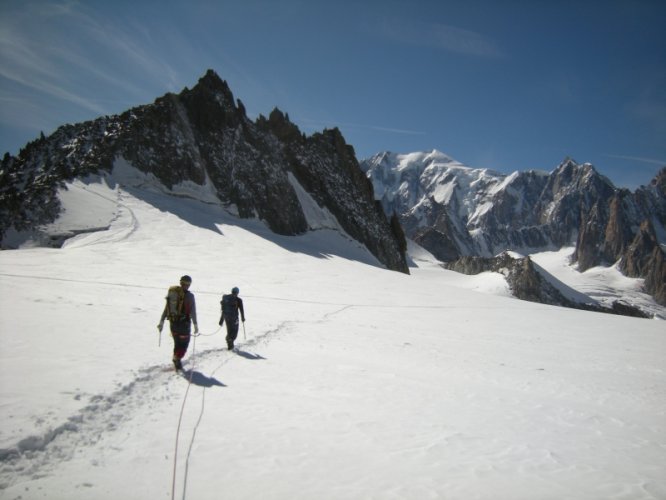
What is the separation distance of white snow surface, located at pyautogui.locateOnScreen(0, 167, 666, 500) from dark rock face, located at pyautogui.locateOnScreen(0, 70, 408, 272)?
21206 mm

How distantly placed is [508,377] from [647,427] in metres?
2.90

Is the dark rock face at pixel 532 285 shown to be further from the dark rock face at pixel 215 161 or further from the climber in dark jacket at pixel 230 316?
the climber in dark jacket at pixel 230 316

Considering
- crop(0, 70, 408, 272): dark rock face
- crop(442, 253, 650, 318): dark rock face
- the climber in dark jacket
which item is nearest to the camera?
the climber in dark jacket

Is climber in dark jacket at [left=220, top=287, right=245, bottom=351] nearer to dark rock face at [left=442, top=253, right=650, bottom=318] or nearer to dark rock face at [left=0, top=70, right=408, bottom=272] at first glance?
dark rock face at [left=0, top=70, right=408, bottom=272]

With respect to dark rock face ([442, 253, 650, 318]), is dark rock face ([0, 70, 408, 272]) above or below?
above

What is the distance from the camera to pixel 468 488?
439 cm

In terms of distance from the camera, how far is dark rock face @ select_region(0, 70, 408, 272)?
3291cm

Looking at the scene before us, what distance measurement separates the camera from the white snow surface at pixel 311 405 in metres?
4.27

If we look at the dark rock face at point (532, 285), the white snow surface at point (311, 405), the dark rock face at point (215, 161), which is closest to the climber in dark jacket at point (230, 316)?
the white snow surface at point (311, 405)

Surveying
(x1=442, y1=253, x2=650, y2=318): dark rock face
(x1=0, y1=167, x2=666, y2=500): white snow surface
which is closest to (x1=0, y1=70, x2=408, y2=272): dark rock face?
(x1=0, y1=167, x2=666, y2=500): white snow surface

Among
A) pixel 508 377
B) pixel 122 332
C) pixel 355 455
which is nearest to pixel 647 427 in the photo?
pixel 508 377

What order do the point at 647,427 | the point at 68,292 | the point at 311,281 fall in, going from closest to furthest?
1. the point at 647,427
2. the point at 68,292
3. the point at 311,281

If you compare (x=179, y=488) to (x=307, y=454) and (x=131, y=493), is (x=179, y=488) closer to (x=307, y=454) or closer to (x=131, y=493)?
(x=131, y=493)

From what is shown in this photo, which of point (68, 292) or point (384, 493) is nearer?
point (384, 493)
